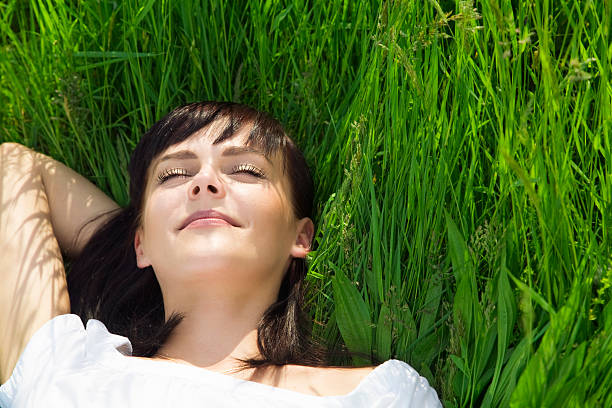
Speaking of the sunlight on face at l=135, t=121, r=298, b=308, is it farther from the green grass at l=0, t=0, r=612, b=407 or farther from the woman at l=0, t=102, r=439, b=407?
the green grass at l=0, t=0, r=612, b=407

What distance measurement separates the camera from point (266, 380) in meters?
1.60

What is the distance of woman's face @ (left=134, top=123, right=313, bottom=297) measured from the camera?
165cm

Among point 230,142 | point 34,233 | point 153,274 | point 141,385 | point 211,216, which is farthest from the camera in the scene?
point 153,274

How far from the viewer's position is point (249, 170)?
175 centimetres

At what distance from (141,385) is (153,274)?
1.75 feet

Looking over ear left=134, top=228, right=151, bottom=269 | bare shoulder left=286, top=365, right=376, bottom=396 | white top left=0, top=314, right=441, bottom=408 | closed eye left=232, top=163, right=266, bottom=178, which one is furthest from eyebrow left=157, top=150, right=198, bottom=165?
bare shoulder left=286, top=365, right=376, bottom=396

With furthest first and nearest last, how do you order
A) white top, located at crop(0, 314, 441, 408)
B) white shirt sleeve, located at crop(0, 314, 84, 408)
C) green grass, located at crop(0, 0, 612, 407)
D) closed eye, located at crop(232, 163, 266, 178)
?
closed eye, located at crop(232, 163, 266, 178) → white shirt sleeve, located at crop(0, 314, 84, 408) → white top, located at crop(0, 314, 441, 408) → green grass, located at crop(0, 0, 612, 407)

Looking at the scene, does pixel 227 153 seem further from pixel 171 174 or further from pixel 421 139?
pixel 421 139

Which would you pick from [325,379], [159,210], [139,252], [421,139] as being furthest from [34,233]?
[421,139]

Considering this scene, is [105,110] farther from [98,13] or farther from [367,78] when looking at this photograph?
[367,78]

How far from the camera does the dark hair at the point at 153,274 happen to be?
174 centimetres

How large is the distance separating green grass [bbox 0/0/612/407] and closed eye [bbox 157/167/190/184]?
36cm

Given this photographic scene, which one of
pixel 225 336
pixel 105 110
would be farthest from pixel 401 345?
pixel 105 110

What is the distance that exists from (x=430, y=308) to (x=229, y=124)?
69 centimetres
